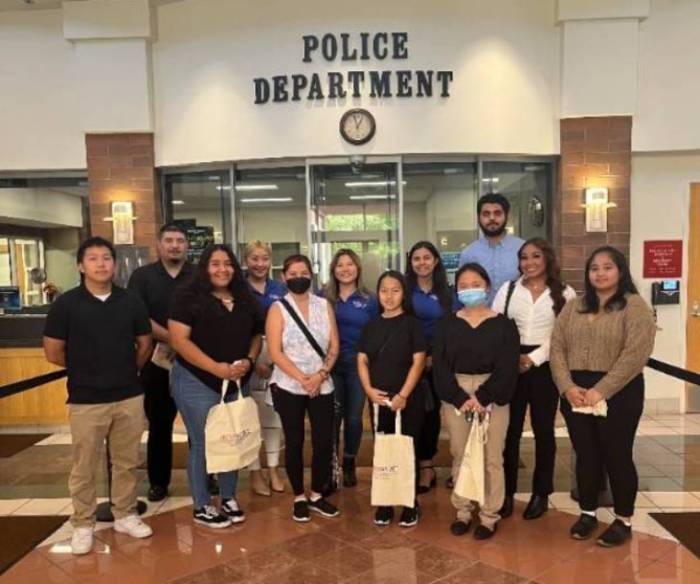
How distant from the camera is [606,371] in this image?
110 inches

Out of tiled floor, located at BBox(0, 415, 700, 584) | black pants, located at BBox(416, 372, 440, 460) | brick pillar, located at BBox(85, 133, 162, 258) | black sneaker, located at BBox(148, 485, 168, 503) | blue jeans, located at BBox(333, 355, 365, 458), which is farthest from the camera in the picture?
brick pillar, located at BBox(85, 133, 162, 258)

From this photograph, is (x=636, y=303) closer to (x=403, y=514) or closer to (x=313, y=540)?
(x=403, y=514)

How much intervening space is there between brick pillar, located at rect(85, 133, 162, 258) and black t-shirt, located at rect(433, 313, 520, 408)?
366 cm

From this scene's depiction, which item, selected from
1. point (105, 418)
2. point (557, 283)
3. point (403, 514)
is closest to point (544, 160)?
point (557, 283)

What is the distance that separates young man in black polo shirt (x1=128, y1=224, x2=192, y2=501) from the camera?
3332 mm

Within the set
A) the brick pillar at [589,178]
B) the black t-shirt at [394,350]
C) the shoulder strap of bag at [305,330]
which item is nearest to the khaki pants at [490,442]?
the black t-shirt at [394,350]

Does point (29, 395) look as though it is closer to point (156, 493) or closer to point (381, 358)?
point (156, 493)

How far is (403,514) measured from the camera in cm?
313

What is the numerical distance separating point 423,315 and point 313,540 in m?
1.33

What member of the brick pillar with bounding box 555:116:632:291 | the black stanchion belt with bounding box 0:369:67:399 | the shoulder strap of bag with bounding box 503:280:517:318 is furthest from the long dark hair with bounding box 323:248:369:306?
the brick pillar with bounding box 555:116:632:291

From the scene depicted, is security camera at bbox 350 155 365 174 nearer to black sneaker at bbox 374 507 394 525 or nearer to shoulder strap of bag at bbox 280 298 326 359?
shoulder strap of bag at bbox 280 298 326 359

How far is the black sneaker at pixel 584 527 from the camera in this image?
2.93 metres

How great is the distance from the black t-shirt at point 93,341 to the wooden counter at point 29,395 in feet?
9.05

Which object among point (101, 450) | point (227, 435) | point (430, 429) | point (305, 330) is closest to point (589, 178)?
point (430, 429)
